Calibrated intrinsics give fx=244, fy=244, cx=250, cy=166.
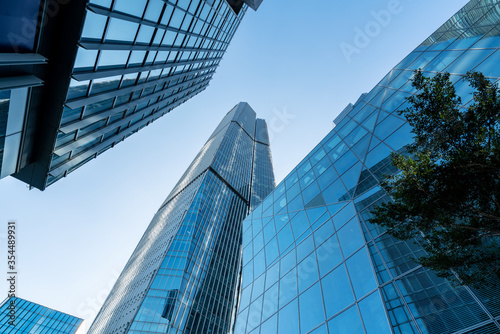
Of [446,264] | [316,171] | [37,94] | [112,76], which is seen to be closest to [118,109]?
[112,76]

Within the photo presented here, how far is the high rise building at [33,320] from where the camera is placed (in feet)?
263

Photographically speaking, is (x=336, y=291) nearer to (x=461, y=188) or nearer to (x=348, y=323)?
(x=348, y=323)

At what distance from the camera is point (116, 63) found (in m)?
13.7

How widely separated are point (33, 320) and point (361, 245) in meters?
119

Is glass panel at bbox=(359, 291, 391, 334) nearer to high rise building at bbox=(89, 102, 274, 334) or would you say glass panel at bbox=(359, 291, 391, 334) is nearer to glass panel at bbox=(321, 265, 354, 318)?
glass panel at bbox=(321, 265, 354, 318)

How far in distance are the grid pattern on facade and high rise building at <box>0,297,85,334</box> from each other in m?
100

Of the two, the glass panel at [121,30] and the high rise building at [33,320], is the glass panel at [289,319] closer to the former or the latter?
the glass panel at [121,30]

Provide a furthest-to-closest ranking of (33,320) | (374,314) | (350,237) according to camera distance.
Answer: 1. (33,320)
2. (350,237)
3. (374,314)

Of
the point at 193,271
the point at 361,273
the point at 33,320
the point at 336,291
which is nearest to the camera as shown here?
the point at 361,273

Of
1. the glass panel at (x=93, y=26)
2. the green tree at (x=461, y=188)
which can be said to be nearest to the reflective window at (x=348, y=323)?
the green tree at (x=461, y=188)

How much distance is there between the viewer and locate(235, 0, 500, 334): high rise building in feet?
25.7

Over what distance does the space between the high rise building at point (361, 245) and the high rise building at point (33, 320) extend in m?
105

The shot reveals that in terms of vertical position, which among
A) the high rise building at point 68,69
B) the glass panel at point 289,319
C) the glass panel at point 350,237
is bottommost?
the glass panel at point 289,319

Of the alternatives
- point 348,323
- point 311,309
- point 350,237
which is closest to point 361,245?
point 350,237
